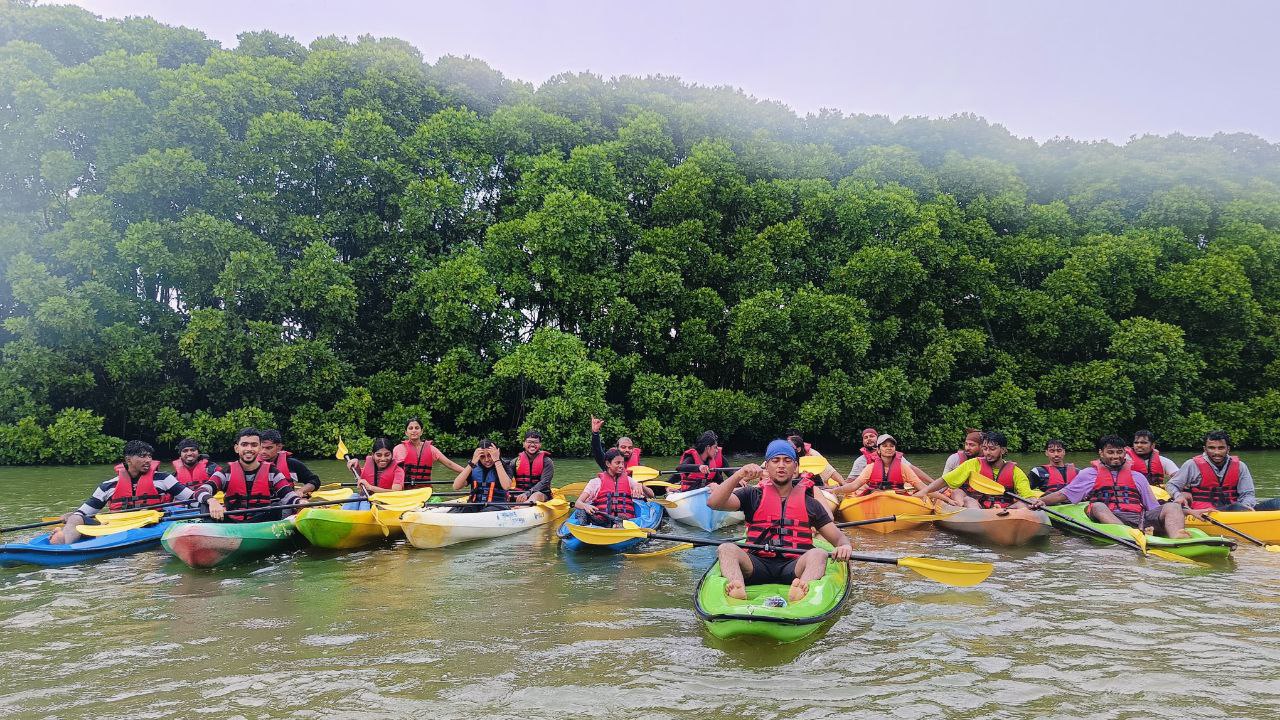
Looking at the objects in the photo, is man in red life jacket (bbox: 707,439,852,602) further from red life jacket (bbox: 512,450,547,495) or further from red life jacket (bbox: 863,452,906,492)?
red life jacket (bbox: 512,450,547,495)

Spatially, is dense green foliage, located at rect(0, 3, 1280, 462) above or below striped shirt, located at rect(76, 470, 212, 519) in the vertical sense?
above

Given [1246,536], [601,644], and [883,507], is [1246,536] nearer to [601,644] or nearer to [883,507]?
[883,507]

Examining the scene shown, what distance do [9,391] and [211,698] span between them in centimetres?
1742

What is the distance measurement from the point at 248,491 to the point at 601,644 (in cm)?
492

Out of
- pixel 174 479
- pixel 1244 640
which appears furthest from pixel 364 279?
pixel 1244 640

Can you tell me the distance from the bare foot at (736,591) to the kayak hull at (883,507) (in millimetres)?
4529

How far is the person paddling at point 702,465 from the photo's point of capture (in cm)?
1175

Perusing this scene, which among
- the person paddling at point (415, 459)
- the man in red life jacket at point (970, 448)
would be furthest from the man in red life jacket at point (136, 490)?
the man in red life jacket at point (970, 448)

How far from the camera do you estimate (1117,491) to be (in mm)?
8391

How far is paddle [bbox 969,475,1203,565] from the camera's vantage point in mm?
7359

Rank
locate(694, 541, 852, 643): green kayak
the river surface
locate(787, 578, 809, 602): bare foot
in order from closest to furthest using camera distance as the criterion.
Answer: the river surface, locate(694, 541, 852, 643): green kayak, locate(787, 578, 809, 602): bare foot

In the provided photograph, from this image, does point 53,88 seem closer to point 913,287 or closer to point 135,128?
point 135,128

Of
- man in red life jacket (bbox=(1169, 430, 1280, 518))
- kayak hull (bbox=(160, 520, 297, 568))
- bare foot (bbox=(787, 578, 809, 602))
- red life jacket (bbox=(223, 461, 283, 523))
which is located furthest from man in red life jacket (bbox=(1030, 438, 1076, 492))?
red life jacket (bbox=(223, 461, 283, 523))

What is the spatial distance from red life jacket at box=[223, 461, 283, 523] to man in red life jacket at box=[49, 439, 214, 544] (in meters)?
0.22
